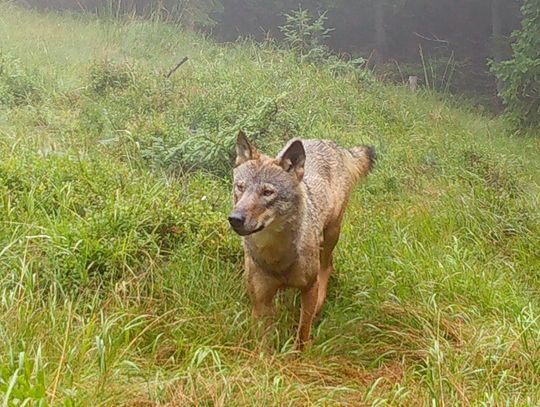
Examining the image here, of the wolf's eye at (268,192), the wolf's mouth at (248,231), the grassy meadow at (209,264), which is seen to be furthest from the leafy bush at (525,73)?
the wolf's mouth at (248,231)

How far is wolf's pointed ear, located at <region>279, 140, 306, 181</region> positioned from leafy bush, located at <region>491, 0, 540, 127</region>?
26.3 feet

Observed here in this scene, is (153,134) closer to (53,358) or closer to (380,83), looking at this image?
(53,358)

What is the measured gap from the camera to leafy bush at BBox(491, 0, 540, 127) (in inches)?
445

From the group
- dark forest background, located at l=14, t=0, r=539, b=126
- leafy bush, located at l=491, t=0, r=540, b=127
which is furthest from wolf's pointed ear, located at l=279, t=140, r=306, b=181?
dark forest background, located at l=14, t=0, r=539, b=126

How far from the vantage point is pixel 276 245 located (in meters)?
4.44

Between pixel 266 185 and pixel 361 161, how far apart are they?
2166mm

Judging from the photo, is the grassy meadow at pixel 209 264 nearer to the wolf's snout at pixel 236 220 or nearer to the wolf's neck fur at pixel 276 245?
the wolf's neck fur at pixel 276 245

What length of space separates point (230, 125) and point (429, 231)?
2859 mm

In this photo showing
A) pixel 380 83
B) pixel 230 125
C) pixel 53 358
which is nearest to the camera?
pixel 53 358

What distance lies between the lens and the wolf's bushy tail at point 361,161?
6.17 m

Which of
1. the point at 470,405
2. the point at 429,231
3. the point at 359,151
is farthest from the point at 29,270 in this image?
the point at 429,231

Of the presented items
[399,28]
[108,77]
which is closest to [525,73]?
[108,77]

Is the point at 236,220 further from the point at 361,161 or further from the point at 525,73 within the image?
the point at 525,73

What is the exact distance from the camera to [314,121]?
31.3 ft
